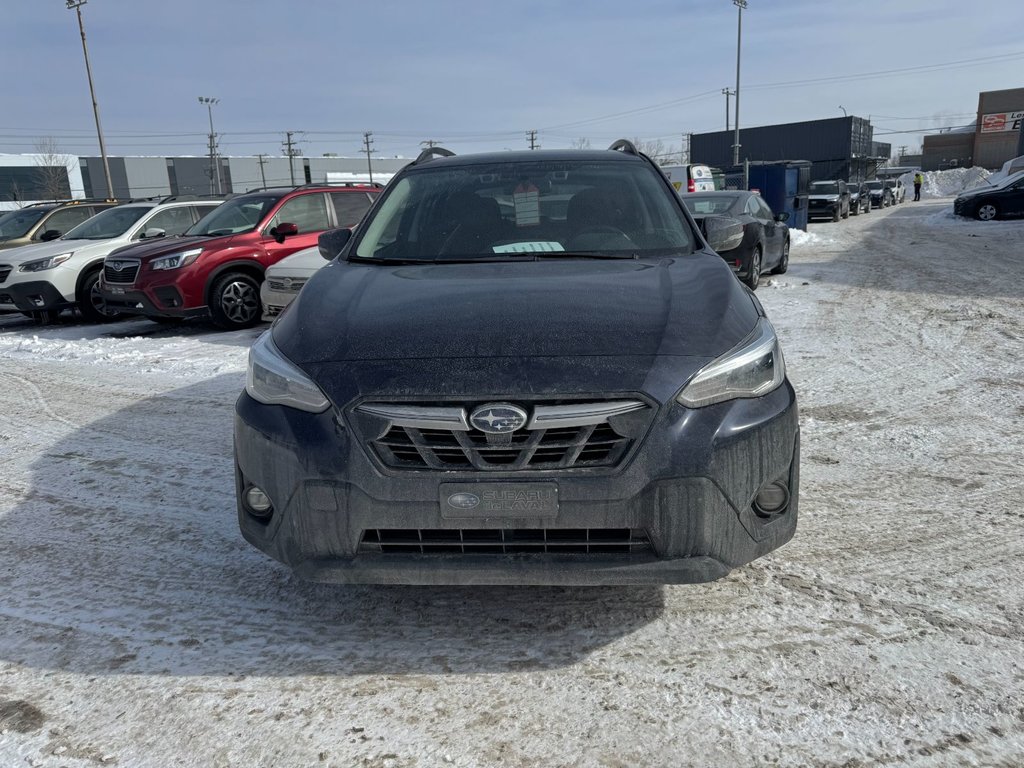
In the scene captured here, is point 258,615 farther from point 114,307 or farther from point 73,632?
point 114,307

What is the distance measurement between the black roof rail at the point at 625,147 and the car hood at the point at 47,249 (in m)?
9.29

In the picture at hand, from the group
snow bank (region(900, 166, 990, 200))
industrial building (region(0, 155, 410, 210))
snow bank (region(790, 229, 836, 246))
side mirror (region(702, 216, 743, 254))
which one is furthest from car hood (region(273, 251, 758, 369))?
snow bank (region(900, 166, 990, 200))

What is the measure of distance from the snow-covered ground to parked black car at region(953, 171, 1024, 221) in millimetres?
23210

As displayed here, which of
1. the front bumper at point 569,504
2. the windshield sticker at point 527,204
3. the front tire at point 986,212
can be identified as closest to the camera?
the front bumper at point 569,504

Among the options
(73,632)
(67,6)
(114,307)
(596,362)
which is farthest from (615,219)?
(67,6)

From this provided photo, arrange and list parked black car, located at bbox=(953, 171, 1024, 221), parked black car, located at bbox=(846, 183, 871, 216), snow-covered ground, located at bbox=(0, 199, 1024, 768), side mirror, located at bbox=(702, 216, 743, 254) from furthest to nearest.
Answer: parked black car, located at bbox=(846, 183, 871, 216) < parked black car, located at bbox=(953, 171, 1024, 221) < side mirror, located at bbox=(702, 216, 743, 254) < snow-covered ground, located at bbox=(0, 199, 1024, 768)

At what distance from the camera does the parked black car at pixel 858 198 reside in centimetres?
3662

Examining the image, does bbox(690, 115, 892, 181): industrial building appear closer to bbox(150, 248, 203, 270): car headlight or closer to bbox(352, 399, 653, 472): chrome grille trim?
bbox(150, 248, 203, 270): car headlight

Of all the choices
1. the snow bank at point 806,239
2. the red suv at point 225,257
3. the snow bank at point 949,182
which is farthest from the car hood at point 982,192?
the snow bank at point 949,182

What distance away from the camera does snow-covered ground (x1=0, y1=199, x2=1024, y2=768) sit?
7.37 ft

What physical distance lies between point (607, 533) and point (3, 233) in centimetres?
1457

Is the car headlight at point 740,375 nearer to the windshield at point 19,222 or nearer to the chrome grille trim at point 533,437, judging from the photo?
the chrome grille trim at point 533,437

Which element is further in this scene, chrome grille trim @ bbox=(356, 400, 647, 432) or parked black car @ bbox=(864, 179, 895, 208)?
parked black car @ bbox=(864, 179, 895, 208)

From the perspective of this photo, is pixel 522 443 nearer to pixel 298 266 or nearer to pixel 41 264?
pixel 298 266
